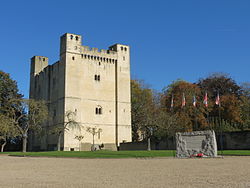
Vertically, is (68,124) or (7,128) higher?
(68,124)

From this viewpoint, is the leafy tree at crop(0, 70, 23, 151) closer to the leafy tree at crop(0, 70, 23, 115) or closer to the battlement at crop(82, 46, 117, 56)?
the leafy tree at crop(0, 70, 23, 115)

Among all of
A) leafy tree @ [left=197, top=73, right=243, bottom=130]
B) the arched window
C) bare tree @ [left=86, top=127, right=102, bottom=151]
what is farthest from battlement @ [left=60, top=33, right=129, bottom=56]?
leafy tree @ [left=197, top=73, right=243, bottom=130]

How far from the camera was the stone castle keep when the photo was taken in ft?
157

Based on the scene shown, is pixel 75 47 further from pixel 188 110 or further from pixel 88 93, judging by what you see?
pixel 188 110

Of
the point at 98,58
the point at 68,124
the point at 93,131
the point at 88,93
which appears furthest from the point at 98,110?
the point at 98,58

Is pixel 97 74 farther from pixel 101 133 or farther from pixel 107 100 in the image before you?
pixel 101 133

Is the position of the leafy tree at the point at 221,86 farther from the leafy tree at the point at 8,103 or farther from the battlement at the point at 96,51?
the leafy tree at the point at 8,103

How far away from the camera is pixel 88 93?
4984cm

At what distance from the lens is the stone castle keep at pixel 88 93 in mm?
47875

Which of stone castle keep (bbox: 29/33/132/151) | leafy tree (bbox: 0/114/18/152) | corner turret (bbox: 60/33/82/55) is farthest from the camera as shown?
corner turret (bbox: 60/33/82/55)

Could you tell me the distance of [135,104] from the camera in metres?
57.7

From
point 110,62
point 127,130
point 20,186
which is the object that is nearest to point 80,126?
point 127,130

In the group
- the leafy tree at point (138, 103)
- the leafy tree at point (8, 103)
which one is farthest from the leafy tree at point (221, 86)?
the leafy tree at point (8, 103)

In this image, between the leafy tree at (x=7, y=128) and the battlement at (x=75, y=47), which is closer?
the leafy tree at (x=7, y=128)
